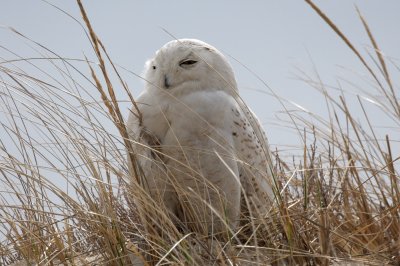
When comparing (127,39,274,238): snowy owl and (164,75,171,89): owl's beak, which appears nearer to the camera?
(127,39,274,238): snowy owl

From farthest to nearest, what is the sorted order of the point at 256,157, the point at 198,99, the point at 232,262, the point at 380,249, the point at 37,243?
the point at 256,157 < the point at 198,99 < the point at 37,243 < the point at 380,249 < the point at 232,262

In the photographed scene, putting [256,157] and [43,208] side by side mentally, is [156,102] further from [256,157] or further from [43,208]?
[43,208]

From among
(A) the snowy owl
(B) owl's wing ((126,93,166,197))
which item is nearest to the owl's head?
(A) the snowy owl

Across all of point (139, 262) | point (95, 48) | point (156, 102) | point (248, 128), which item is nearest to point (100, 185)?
point (139, 262)

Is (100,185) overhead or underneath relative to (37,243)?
overhead

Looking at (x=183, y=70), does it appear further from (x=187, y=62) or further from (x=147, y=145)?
(x=147, y=145)

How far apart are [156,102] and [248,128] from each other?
469 millimetres

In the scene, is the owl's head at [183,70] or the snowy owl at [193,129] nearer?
the snowy owl at [193,129]

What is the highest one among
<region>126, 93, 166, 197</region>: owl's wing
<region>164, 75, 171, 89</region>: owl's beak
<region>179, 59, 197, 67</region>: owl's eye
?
<region>179, 59, 197, 67</region>: owl's eye

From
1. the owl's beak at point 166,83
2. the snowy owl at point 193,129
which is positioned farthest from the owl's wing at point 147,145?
the owl's beak at point 166,83

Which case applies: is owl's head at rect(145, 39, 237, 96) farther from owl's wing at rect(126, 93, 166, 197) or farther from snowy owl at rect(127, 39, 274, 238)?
owl's wing at rect(126, 93, 166, 197)

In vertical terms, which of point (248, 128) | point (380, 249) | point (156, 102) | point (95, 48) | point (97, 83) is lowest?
point (380, 249)

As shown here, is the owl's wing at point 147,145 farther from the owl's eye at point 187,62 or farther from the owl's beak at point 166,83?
the owl's eye at point 187,62

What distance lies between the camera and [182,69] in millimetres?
2619
